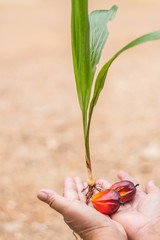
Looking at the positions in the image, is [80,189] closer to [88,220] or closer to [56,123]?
[88,220]

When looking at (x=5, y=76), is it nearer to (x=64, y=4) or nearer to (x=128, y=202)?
(x=128, y=202)

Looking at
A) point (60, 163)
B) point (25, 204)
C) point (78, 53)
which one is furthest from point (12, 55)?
point (78, 53)

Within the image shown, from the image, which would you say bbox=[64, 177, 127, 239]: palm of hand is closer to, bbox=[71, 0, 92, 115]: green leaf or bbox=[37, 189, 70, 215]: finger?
bbox=[37, 189, 70, 215]: finger

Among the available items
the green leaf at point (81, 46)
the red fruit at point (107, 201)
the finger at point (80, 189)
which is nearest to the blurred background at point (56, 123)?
the finger at point (80, 189)

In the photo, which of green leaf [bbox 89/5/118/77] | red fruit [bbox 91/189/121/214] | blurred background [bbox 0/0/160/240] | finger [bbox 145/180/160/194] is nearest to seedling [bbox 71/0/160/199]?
green leaf [bbox 89/5/118/77]

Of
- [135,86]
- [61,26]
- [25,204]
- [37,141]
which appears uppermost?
[61,26]

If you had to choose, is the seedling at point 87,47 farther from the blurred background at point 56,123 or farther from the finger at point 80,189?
the blurred background at point 56,123

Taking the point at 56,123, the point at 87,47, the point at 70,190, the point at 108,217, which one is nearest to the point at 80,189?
the point at 70,190
